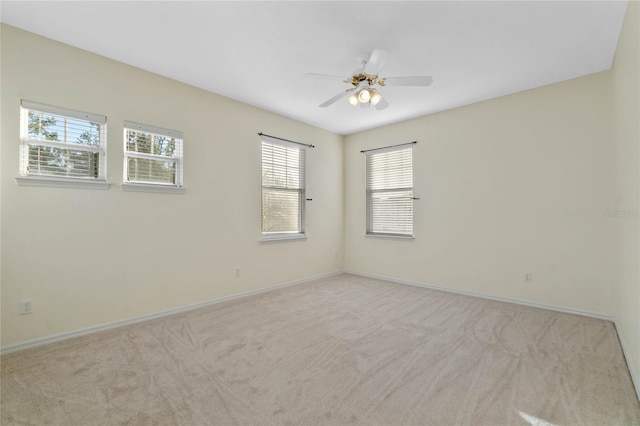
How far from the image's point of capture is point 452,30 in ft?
8.14

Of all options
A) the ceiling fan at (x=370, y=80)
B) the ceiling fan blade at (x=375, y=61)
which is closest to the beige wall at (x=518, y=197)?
the ceiling fan at (x=370, y=80)

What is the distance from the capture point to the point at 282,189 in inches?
186

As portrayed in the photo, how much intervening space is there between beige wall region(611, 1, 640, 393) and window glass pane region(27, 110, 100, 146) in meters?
4.52

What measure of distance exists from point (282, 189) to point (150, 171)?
1957 mm

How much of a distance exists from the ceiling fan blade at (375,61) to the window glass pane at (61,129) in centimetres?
277

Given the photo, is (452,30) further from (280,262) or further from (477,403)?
(280,262)

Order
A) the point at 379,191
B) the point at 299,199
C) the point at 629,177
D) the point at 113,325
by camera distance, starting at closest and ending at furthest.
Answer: the point at 629,177 < the point at 113,325 < the point at 299,199 < the point at 379,191

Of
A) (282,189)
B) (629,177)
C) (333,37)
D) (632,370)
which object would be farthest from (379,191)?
(632,370)

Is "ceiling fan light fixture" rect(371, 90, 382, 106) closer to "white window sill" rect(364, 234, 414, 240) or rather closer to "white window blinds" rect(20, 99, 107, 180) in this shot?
"white window sill" rect(364, 234, 414, 240)

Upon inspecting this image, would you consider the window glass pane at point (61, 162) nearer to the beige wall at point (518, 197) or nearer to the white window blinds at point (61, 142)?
the white window blinds at point (61, 142)

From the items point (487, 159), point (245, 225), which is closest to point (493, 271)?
point (487, 159)

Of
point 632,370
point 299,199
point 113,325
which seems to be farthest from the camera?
point 299,199

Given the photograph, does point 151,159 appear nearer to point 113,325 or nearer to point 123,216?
point 123,216

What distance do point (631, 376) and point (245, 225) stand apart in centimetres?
407
